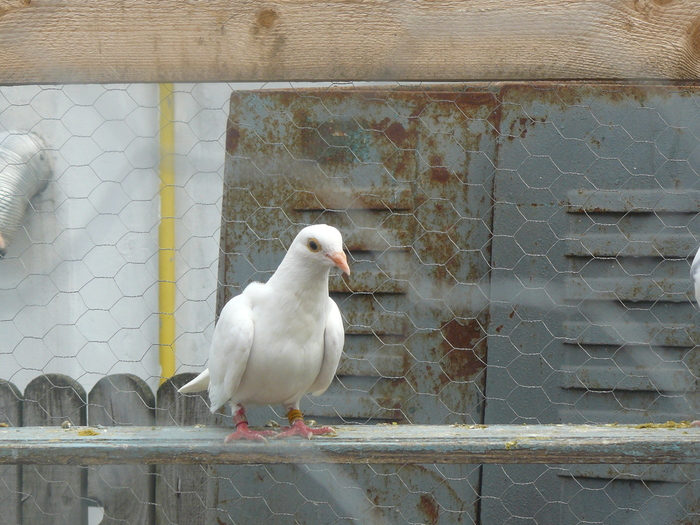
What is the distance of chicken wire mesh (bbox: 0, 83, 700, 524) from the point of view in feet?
5.09

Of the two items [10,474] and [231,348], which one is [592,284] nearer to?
[231,348]

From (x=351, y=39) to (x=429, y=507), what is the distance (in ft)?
3.61

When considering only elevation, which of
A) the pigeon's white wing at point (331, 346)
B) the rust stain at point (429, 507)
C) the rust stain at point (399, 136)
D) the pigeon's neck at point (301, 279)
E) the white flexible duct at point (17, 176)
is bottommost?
the rust stain at point (429, 507)

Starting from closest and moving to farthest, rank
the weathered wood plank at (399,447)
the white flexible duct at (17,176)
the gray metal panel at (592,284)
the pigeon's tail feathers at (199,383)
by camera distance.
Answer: the weathered wood plank at (399,447), the pigeon's tail feathers at (199,383), the gray metal panel at (592,284), the white flexible duct at (17,176)

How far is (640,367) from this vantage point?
156 cm

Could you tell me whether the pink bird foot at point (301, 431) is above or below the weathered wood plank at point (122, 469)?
above

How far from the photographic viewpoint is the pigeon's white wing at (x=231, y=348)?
46.9 inches

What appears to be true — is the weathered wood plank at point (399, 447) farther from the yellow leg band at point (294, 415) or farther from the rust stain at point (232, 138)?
the rust stain at point (232, 138)

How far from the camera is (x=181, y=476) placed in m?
1.65

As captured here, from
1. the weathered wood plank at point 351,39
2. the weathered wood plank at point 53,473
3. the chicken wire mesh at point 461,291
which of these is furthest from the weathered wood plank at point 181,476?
the weathered wood plank at point 351,39

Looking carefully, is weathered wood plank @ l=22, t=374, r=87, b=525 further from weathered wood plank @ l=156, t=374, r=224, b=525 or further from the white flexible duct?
the white flexible duct

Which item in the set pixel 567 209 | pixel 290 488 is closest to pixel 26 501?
pixel 290 488

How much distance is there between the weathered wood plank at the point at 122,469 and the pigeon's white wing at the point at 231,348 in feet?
1.45

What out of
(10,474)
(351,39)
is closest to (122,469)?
(10,474)
